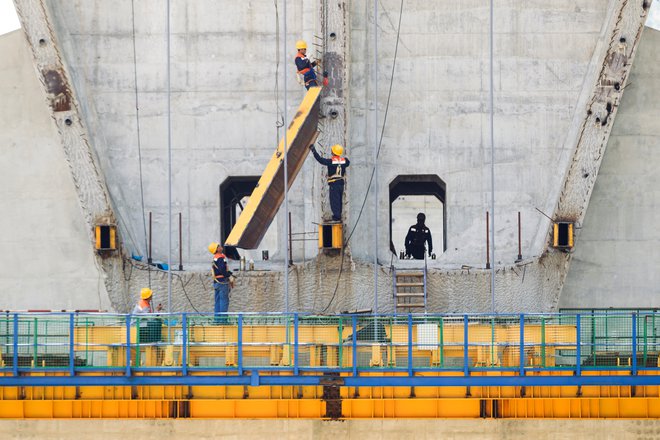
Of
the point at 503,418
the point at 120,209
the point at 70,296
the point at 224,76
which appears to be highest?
the point at 224,76

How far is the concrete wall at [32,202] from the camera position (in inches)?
1141

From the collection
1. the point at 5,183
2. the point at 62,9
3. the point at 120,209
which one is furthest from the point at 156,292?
the point at 62,9

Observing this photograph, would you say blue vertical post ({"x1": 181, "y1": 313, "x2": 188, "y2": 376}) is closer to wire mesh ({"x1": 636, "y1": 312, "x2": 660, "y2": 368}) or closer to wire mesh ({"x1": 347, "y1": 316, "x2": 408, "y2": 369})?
wire mesh ({"x1": 347, "y1": 316, "x2": 408, "y2": 369})

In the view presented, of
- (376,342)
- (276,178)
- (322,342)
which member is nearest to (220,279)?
(276,178)

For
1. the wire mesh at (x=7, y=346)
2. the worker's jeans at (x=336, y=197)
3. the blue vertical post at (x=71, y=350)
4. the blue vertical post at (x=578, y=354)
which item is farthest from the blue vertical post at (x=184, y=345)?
the blue vertical post at (x=578, y=354)

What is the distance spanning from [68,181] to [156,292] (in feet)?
11.4

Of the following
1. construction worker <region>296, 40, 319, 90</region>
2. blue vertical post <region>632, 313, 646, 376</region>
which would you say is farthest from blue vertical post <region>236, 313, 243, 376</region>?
construction worker <region>296, 40, 319, 90</region>

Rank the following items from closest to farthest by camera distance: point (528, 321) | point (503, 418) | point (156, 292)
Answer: point (503, 418)
point (528, 321)
point (156, 292)

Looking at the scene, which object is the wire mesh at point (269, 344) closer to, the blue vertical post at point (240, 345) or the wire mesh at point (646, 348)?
the blue vertical post at point (240, 345)

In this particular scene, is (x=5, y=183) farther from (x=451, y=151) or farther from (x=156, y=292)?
(x=451, y=151)

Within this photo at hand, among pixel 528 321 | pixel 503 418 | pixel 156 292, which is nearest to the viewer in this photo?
pixel 503 418

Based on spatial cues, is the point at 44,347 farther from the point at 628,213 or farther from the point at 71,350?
the point at 628,213

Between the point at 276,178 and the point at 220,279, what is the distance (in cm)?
248

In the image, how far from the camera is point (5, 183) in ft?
96.1
